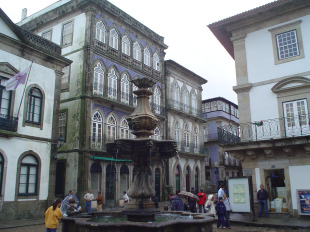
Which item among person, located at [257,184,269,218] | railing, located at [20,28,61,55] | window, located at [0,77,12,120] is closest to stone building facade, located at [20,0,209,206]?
railing, located at [20,28,61,55]

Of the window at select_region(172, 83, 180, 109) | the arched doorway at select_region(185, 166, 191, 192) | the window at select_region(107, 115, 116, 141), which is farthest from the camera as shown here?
the arched doorway at select_region(185, 166, 191, 192)

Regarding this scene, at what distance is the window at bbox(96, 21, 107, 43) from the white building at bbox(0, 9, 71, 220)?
592 cm

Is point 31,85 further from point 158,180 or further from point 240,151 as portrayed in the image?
point 158,180

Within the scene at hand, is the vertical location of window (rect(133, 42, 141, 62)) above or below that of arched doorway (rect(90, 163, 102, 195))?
above

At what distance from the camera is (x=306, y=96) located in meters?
14.4

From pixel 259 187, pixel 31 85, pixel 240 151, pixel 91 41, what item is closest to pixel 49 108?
pixel 31 85

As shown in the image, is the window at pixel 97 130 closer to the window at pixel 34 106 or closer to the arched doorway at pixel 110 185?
the arched doorway at pixel 110 185

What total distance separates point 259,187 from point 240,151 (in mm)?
1913

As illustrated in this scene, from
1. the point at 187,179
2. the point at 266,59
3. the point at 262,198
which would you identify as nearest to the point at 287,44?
the point at 266,59

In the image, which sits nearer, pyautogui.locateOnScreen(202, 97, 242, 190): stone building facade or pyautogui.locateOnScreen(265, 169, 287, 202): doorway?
pyautogui.locateOnScreen(265, 169, 287, 202): doorway

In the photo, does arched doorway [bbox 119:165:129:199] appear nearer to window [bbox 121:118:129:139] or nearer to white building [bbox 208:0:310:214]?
window [bbox 121:118:129:139]

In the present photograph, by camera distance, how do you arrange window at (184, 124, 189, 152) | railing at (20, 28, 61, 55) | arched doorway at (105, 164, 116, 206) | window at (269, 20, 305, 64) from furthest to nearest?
window at (184, 124, 189, 152), arched doorway at (105, 164, 116, 206), railing at (20, 28, 61, 55), window at (269, 20, 305, 64)

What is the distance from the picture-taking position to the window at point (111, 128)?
23.6m

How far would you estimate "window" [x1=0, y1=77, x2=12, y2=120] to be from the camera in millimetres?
15441
